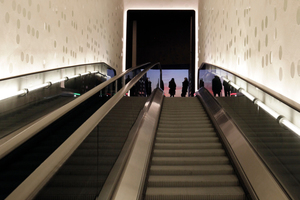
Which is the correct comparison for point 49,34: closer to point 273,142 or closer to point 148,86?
point 148,86

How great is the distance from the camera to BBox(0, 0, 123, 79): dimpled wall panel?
3.80 m

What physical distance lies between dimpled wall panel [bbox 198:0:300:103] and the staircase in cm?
123

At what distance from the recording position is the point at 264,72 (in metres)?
4.11

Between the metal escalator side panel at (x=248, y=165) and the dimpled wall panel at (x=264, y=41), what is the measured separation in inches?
32.0

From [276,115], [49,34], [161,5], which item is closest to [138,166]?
[276,115]

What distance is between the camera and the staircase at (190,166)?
296cm

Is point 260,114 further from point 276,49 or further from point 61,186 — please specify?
point 61,186

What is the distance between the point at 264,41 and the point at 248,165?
2.06m

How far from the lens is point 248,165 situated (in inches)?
121

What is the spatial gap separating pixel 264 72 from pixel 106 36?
6.68 metres

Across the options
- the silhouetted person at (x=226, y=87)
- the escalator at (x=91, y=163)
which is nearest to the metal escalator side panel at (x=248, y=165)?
the silhouetted person at (x=226, y=87)

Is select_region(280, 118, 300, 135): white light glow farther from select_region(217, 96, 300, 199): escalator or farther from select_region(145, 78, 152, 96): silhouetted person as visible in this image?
select_region(145, 78, 152, 96): silhouetted person

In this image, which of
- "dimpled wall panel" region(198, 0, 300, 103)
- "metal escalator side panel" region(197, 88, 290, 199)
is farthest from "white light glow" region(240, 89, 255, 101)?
"metal escalator side panel" region(197, 88, 290, 199)

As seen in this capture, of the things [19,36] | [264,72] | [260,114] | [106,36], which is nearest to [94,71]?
[106,36]
